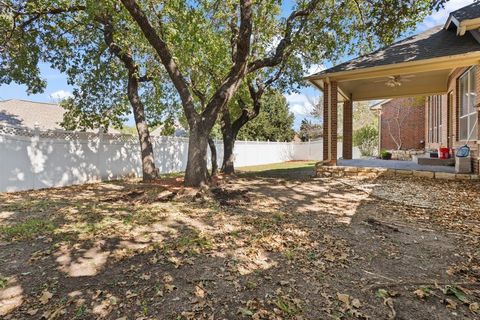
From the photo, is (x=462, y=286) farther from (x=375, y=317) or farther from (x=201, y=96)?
(x=201, y=96)

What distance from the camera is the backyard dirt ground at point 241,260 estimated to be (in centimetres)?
258

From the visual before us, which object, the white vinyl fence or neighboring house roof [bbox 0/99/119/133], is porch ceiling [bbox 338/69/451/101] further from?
neighboring house roof [bbox 0/99/119/133]

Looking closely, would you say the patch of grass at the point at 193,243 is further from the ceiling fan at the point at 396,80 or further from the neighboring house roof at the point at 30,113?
the neighboring house roof at the point at 30,113

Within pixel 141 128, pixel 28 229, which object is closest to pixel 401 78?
pixel 141 128

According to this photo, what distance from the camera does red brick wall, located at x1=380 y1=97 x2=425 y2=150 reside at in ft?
58.3

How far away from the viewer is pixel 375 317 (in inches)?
95.1

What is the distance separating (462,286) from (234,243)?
253 centimetres

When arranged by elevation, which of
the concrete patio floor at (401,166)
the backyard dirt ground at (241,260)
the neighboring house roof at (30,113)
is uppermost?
the neighboring house roof at (30,113)

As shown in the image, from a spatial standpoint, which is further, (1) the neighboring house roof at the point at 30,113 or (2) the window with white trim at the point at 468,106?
(1) the neighboring house roof at the point at 30,113

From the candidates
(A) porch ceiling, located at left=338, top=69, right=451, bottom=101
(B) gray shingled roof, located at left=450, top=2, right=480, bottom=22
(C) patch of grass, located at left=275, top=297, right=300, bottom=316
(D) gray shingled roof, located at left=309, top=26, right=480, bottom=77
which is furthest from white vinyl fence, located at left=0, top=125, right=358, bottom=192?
(B) gray shingled roof, located at left=450, top=2, right=480, bottom=22

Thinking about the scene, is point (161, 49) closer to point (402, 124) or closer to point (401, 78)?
point (401, 78)

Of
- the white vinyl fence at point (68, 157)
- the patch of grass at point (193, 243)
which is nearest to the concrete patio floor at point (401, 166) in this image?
the patch of grass at point (193, 243)

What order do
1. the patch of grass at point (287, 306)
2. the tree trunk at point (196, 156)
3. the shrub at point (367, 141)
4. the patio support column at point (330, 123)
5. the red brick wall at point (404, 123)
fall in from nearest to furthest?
the patch of grass at point (287, 306), the tree trunk at point (196, 156), the patio support column at point (330, 123), the red brick wall at point (404, 123), the shrub at point (367, 141)

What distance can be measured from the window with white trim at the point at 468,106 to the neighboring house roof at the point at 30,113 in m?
16.0
